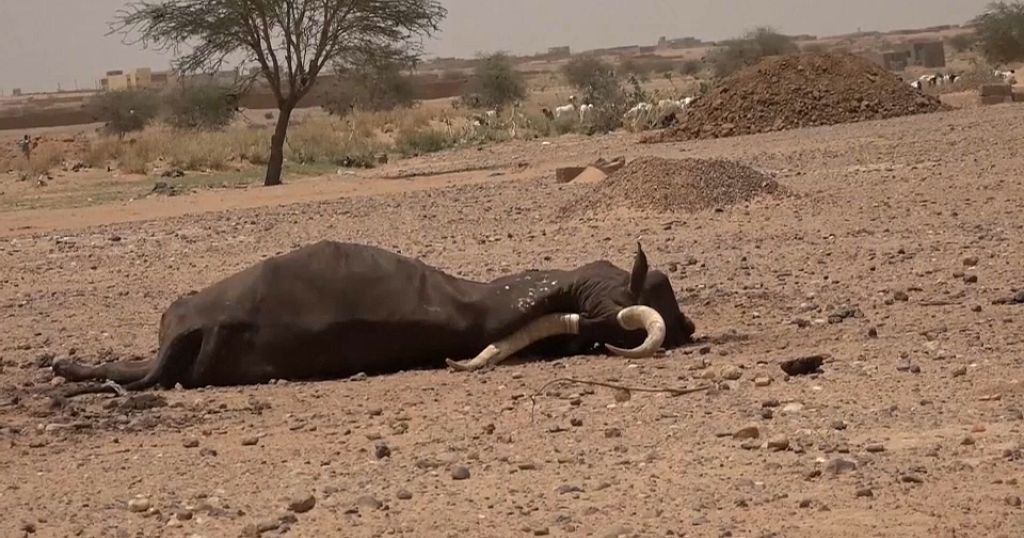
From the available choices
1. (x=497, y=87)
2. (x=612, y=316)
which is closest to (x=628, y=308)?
(x=612, y=316)

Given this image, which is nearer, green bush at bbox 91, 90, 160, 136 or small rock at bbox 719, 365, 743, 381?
small rock at bbox 719, 365, 743, 381

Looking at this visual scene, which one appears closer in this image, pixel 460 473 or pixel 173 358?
pixel 460 473

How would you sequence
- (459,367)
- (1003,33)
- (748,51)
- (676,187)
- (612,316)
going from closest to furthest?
(459,367)
(612,316)
(676,187)
(1003,33)
(748,51)

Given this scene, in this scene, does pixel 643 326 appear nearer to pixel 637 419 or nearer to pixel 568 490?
pixel 637 419

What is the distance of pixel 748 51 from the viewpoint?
247 feet

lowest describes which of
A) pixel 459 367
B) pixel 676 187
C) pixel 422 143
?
pixel 422 143

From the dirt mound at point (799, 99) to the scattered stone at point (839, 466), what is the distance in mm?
24789

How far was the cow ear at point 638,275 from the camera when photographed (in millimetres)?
8805

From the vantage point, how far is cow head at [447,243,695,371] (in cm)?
888

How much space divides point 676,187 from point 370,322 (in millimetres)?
7693

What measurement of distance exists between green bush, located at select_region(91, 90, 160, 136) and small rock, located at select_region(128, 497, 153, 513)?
55.5m

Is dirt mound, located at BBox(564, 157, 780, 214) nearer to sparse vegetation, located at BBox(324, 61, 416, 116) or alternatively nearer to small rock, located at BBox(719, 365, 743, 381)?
small rock, located at BBox(719, 365, 743, 381)

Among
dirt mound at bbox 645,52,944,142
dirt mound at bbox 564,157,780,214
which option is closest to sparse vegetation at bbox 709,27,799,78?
dirt mound at bbox 645,52,944,142

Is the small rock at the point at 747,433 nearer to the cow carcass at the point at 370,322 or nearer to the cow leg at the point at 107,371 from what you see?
the cow carcass at the point at 370,322
